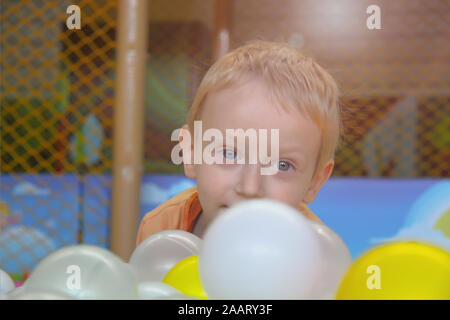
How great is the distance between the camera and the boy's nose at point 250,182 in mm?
692

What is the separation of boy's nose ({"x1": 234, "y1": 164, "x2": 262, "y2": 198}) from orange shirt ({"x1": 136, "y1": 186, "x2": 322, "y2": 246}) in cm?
23

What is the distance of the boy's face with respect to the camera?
71 cm

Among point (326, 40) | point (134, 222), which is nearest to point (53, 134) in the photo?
point (134, 222)

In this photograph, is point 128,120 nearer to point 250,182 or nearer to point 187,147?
point 187,147

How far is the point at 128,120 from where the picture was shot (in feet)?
4.53

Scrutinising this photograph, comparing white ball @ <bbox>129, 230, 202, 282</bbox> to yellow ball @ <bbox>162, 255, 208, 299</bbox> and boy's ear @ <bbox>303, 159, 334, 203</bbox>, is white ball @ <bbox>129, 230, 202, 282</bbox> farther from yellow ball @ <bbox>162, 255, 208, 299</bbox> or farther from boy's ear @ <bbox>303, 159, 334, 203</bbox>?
boy's ear @ <bbox>303, 159, 334, 203</bbox>

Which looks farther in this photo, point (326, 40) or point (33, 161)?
point (326, 40)

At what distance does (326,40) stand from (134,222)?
4.04ft

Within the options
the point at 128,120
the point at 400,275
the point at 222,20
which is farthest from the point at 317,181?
the point at 222,20

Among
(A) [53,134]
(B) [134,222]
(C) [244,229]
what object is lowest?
(B) [134,222]

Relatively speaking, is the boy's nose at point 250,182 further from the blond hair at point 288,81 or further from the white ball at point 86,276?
the white ball at point 86,276

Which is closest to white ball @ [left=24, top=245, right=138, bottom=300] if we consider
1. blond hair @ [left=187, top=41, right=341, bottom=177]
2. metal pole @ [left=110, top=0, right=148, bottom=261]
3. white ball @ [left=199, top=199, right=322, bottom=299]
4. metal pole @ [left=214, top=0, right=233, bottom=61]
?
white ball @ [left=199, top=199, right=322, bottom=299]

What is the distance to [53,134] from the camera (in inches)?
75.2
